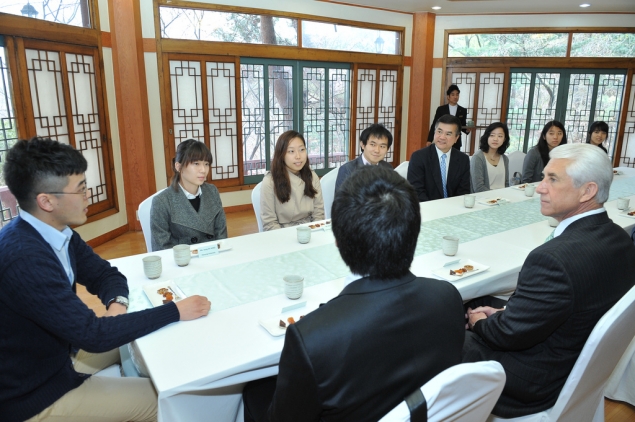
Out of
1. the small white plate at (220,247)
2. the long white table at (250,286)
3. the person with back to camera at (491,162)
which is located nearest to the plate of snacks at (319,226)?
the long white table at (250,286)

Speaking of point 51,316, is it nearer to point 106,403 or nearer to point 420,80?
point 106,403

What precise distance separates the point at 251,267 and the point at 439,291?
108 cm

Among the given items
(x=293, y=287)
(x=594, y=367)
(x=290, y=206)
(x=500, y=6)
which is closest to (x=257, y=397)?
(x=293, y=287)

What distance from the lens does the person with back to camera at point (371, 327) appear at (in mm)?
884

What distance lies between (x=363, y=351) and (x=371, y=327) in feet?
0.17

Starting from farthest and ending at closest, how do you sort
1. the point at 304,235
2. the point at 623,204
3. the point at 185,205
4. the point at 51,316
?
the point at 623,204 → the point at 185,205 → the point at 304,235 → the point at 51,316

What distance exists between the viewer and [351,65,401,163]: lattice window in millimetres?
6559

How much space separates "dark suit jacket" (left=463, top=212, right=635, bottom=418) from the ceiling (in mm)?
5459

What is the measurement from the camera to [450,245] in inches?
81.5

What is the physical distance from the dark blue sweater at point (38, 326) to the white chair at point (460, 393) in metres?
0.90

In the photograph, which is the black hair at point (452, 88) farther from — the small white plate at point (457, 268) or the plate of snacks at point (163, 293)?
the plate of snacks at point (163, 293)

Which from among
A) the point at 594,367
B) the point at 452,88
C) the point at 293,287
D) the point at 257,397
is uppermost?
the point at 452,88

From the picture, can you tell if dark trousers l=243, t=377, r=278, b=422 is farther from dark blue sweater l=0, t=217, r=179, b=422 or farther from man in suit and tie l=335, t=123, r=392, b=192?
man in suit and tie l=335, t=123, r=392, b=192

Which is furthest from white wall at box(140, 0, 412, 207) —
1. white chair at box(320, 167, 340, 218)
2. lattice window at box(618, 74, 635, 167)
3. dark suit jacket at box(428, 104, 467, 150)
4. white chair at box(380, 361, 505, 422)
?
white chair at box(380, 361, 505, 422)
